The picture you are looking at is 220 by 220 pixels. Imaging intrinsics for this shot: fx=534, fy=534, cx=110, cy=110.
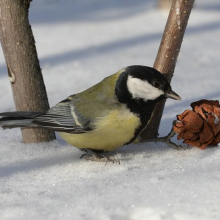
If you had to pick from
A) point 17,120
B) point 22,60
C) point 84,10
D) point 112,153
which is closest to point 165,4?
point 84,10

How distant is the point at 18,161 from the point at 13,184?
0.31 m

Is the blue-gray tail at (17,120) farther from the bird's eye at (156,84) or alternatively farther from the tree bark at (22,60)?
the bird's eye at (156,84)

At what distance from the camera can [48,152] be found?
2.40 m

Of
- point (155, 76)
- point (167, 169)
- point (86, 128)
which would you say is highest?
point (155, 76)

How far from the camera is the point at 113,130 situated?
2.10 meters

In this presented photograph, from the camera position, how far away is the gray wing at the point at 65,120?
2.15 m

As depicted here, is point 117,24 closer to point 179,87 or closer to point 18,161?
point 179,87

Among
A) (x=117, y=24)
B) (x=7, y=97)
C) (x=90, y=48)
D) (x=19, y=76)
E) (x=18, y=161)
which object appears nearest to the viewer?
(x=18, y=161)

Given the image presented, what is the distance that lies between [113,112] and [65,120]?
0.24 m

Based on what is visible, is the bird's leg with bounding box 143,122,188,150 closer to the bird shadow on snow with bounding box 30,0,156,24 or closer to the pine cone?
the pine cone

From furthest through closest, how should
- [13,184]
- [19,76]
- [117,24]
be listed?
1. [117,24]
2. [19,76]
3. [13,184]

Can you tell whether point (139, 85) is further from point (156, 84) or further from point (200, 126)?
point (200, 126)

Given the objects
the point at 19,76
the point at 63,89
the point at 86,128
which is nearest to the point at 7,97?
the point at 63,89

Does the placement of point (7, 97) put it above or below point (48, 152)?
above
